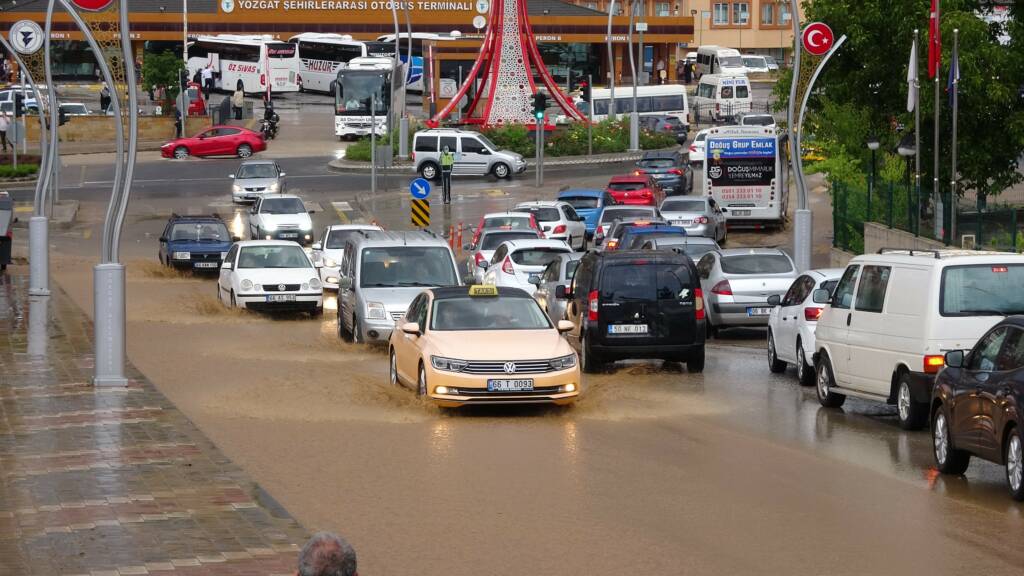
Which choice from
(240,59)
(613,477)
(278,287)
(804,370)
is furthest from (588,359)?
(240,59)

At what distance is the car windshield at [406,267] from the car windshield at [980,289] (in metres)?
10.3

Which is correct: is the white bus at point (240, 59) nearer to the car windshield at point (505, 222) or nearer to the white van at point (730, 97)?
the white van at point (730, 97)

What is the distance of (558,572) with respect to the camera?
10.4 m

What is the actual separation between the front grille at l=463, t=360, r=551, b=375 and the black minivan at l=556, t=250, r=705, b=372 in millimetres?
4317

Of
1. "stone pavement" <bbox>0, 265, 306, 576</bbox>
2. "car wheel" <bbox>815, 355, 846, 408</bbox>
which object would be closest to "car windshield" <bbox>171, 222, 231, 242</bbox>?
"stone pavement" <bbox>0, 265, 306, 576</bbox>

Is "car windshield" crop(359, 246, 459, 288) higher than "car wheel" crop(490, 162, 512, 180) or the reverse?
the reverse

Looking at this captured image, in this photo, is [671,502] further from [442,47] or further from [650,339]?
[442,47]

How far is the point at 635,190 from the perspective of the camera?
51.6 metres

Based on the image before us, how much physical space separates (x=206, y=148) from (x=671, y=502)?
5970 centimetres

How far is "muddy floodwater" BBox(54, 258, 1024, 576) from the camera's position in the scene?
36.1 feet

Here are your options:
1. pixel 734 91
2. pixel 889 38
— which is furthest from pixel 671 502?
pixel 734 91

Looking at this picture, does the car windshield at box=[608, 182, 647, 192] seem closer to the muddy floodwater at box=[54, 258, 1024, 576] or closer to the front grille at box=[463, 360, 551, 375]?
the muddy floodwater at box=[54, 258, 1024, 576]

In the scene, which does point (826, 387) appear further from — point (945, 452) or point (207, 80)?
point (207, 80)

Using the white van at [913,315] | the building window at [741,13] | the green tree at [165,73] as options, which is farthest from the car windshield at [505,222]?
the building window at [741,13]
